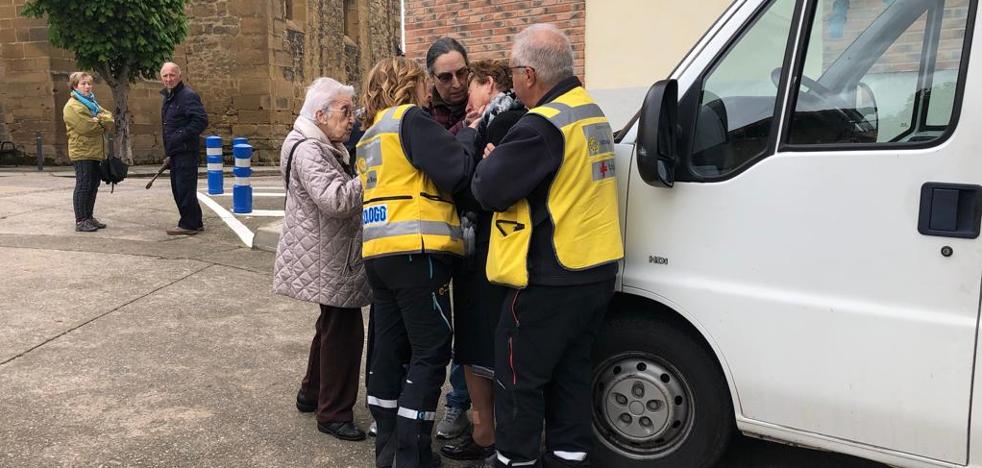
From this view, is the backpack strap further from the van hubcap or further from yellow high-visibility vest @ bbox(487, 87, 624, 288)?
the van hubcap

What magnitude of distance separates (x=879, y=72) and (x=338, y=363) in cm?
259

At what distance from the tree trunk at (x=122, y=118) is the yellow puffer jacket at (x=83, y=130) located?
11234 mm

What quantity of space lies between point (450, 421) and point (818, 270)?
75.7 inches

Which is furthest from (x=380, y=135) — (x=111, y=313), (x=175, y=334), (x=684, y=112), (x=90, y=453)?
(x=111, y=313)

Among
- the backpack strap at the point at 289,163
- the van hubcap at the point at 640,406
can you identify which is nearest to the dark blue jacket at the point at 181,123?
the backpack strap at the point at 289,163

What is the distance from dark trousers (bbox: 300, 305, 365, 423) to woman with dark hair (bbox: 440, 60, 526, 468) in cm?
62

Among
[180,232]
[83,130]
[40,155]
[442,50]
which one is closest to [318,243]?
[442,50]

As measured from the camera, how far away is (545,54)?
2.67 metres

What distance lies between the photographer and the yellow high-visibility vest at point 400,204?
284cm

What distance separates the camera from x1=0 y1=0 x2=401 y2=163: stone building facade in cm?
1980

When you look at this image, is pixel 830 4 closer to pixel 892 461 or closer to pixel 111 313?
pixel 892 461

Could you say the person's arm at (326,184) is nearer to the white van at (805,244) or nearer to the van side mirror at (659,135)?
the white van at (805,244)

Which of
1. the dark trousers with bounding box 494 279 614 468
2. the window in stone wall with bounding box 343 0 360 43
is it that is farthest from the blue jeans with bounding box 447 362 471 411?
the window in stone wall with bounding box 343 0 360 43

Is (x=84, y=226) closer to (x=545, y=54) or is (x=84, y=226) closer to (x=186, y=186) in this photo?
(x=186, y=186)
